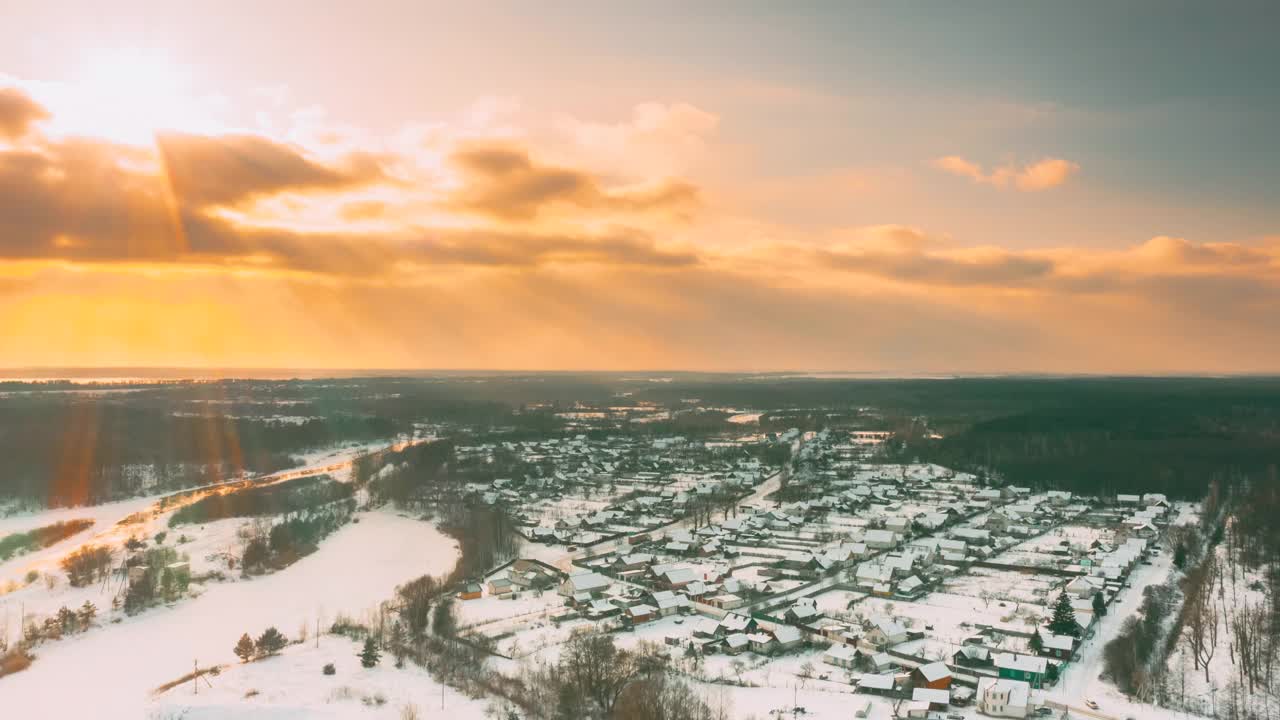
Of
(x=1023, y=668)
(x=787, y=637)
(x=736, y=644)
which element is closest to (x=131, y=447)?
(x=736, y=644)

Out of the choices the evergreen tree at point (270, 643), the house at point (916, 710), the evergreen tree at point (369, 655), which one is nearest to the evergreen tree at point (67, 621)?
the evergreen tree at point (270, 643)

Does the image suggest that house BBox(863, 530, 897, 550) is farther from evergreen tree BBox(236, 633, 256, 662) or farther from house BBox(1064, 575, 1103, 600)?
evergreen tree BBox(236, 633, 256, 662)

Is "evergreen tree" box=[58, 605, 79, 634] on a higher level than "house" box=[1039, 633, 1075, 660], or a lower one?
lower

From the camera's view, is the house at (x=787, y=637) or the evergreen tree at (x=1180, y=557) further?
the evergreen tree at (x=1180, y=557)

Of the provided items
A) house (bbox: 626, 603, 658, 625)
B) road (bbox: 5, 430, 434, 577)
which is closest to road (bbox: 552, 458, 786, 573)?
house (bbox: 626, 603, 658, 625)

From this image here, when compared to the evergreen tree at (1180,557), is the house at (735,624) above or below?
below

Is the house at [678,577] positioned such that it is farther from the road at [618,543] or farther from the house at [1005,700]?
the house at [1005,700]
